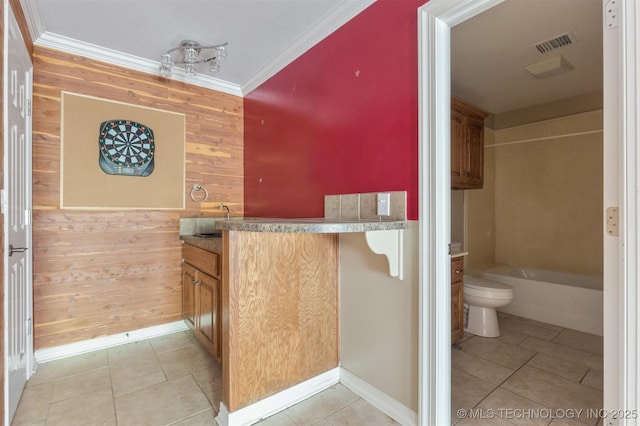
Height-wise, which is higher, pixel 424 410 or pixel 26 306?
pixel 26 306

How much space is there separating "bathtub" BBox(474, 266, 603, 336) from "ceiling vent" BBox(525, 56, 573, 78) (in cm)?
199

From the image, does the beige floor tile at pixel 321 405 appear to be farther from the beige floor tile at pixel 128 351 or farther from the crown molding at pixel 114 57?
the crown molding at pixel 114 57

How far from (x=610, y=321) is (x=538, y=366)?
1367mm

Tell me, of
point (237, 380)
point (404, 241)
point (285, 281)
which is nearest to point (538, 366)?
point (404, 241)

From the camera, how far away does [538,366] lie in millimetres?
2053

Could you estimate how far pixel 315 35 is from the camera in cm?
202

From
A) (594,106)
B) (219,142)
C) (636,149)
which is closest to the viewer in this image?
(636,149)

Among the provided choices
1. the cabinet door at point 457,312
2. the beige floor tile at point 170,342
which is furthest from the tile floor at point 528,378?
the beige floor tile at point 170,342

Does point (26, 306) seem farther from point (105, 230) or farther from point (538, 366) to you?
point (538, 366)

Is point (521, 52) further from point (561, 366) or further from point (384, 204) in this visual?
point (561, 366)

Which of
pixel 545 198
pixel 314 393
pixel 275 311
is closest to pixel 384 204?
pixel 275 311

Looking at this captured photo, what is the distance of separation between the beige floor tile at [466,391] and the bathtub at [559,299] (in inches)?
62.2

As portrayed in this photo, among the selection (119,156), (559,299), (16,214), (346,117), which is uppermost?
(346,117)

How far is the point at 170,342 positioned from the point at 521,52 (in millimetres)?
3640
